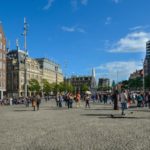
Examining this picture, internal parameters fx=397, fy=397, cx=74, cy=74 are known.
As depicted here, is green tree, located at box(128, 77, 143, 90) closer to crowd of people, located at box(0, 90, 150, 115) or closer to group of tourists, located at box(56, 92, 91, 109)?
crowd of people, located at box(0, 90, 150, 115)

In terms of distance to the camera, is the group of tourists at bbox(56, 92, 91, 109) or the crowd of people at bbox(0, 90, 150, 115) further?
the group of tourists at bbox(56, 92, 91, 109)

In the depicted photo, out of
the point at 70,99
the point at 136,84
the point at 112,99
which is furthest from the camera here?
the point at 136,84

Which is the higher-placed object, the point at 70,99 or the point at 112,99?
the point at 70,99

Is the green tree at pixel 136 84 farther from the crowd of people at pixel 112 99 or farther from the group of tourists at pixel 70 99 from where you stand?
the group of tourists at pixel 70 99

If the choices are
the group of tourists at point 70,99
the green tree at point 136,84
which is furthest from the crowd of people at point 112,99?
the green tree at point 136,84

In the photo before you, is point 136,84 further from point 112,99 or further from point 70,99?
point 70,99

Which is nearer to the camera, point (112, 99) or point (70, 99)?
point (70, 99)

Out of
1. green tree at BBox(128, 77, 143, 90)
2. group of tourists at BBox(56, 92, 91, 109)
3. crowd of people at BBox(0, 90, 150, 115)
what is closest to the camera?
crowd of people at BBox(0, 90, 150, 115)

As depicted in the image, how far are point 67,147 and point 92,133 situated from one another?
149 inches

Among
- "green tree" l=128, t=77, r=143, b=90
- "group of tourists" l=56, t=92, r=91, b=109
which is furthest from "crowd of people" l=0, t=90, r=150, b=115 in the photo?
"green tree" l=128, t=77, r=143, b=90

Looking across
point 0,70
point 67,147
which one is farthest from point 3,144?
point 0,70

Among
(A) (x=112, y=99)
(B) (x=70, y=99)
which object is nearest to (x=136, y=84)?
(A) (x=112, y=99)

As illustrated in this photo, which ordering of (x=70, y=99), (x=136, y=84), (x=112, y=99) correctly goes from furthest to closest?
1. (x=136, y=84)
2. (x=112, y=99)
3. (x=70, y=99)

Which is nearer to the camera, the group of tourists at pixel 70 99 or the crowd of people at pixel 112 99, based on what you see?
the crowd of people at pixel 112 99
